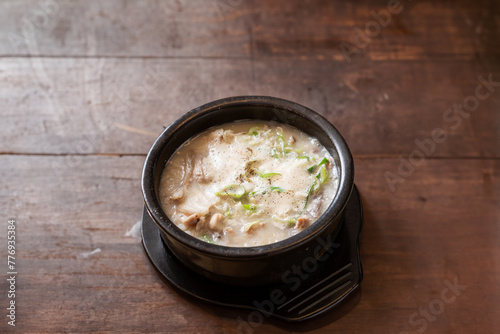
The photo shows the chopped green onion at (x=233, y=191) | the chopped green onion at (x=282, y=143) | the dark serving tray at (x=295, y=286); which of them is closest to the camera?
the dark serving tray at (x=295, y=286)

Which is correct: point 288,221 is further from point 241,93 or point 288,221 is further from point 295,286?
point 241,93

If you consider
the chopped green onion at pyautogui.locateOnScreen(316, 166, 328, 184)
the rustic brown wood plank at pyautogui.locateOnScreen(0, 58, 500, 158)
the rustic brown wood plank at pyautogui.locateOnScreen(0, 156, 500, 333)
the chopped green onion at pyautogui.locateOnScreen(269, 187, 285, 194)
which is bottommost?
the rustic brown wood plank at pyautogui.locateOnScreen(0, 156, 500, 333)

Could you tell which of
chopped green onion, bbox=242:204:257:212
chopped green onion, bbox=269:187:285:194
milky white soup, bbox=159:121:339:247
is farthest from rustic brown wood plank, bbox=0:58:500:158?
chopped green onion, bbox=242:204:257:212

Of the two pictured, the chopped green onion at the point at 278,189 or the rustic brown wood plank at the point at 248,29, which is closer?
the chopped green onion at the point at 278,189

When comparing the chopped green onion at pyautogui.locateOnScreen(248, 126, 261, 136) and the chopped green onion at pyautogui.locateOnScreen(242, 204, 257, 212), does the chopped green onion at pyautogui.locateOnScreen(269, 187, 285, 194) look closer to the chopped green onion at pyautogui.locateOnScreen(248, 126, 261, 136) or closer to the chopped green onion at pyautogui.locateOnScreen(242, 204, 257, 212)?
the chopped green onion at pyautogui.locateOnScreen(242, 204, 257, 212)

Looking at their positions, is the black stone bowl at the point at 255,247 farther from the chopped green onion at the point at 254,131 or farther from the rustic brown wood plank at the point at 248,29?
the rustic brown wood plank at the point at 248,29

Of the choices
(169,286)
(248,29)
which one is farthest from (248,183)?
(248,29)

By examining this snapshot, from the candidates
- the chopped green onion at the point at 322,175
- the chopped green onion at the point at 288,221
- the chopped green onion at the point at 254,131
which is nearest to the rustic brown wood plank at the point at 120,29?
the chopped green onion at the point at 254,131

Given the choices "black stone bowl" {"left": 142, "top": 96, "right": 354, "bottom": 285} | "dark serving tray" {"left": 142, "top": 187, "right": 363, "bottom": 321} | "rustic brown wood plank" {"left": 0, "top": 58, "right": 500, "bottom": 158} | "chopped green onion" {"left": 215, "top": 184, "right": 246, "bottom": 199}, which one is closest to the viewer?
"black stone bowl" {"left": 142, "top": 96, "right": 354, "bottom": 285}

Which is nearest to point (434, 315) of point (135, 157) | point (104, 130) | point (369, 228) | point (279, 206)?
point (369, 228)
